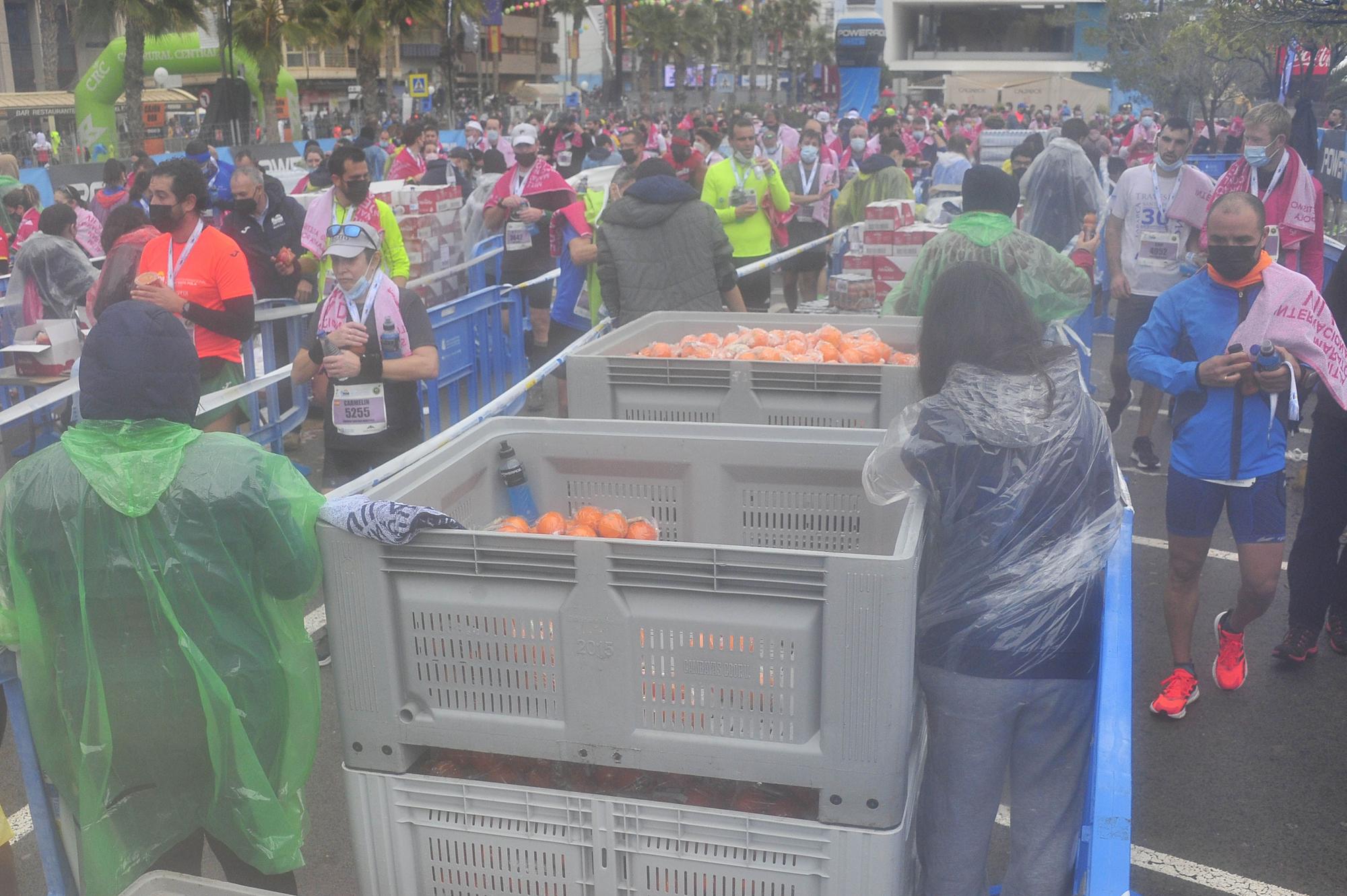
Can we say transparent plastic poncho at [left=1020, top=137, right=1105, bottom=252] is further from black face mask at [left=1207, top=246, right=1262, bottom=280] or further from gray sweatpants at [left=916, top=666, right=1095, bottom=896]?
gray sweatpants at [left=916, top=666, right=1095, bottom=896]

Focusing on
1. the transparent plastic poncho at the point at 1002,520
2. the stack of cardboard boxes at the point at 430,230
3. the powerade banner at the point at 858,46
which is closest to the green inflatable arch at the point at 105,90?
the stack of cardboard boxes at the point at 430,230

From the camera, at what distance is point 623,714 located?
8.08 ft

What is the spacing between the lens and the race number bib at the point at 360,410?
512 cm

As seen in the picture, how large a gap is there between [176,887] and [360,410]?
2850 mm

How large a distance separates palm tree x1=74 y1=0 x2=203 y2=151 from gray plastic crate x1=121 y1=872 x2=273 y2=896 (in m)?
31.1

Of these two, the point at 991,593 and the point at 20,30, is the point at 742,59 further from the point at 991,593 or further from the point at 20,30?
the point at 991,593

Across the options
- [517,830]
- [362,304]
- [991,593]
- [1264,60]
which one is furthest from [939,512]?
[1264,60]

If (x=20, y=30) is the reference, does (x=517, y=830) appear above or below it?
below

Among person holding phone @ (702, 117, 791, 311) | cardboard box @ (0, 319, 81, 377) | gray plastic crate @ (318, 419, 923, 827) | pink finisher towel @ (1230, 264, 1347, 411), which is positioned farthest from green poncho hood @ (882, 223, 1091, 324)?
cardboard box @ (0, 319, 81, 377)

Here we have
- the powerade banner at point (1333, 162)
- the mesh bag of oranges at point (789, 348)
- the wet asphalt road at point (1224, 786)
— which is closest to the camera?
the wet asphalt road at point (1224, 786)

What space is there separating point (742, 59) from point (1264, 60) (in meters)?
90.5

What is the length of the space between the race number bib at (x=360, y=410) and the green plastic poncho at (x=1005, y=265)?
243 centimetres

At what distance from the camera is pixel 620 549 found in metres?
2.39

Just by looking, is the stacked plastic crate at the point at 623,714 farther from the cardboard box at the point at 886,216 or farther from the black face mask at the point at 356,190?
the cardboard box at the point at 886,216
